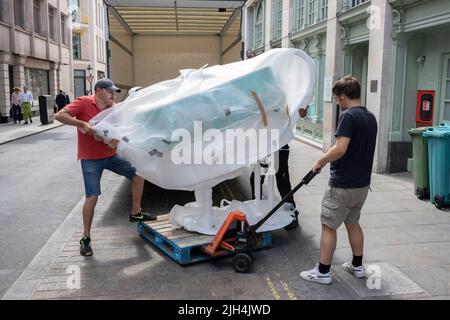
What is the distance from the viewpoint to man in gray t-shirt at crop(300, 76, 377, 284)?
371 cm

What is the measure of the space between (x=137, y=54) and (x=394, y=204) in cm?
786

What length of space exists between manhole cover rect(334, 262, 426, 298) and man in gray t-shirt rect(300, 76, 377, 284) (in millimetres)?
108

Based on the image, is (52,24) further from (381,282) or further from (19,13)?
(381,282)

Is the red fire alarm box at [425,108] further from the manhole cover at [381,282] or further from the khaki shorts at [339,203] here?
the khaki shorts at [339,203]

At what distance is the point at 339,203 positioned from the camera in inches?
153

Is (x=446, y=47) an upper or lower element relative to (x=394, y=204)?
upper

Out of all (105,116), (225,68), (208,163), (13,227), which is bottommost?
(13,227)

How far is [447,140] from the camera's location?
6.12 meters

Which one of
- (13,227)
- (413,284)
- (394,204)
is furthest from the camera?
(394,204)

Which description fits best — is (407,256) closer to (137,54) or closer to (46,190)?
(46,190)

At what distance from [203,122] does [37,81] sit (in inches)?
1067

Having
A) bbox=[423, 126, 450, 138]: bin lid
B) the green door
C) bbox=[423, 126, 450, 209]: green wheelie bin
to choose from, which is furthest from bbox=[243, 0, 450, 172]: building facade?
bbox=[423, 126, 450, 209]: green wheelie bin

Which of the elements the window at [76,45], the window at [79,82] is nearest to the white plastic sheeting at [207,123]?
the window at [79,82]

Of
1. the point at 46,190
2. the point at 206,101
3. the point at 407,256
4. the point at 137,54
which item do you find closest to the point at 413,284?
the point at 407,256
